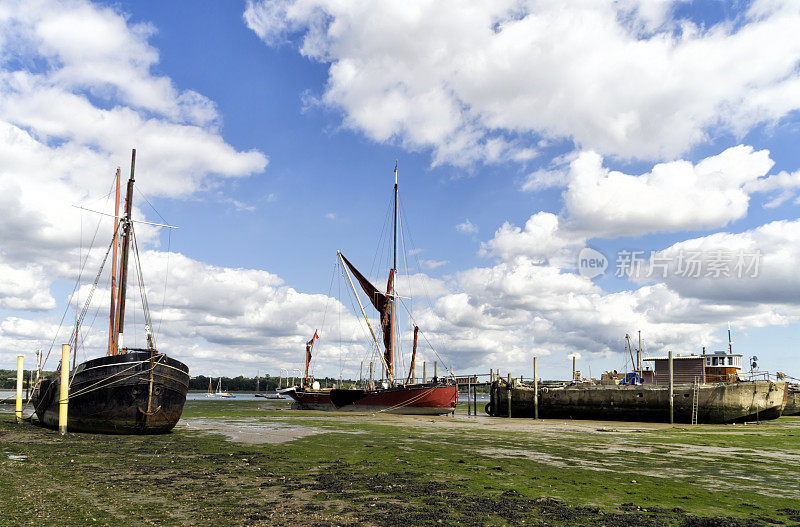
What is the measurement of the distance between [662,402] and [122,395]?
41.5 meters

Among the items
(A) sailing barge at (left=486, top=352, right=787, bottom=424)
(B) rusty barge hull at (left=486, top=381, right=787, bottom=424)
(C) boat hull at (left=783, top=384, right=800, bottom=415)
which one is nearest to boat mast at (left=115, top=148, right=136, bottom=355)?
(A) sailing barge at (left=486, top=352, right=787, bottom=424)

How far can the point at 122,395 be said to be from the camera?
27500mm

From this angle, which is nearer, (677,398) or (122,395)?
(122,395)

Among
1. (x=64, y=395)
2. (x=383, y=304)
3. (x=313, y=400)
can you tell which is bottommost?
(x=313, y=400)

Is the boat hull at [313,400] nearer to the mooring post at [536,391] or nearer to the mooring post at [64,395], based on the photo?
the mooring post at [536,391]

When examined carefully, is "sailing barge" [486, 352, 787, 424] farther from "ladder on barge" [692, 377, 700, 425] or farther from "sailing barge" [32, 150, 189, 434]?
"sailing barge" [32, 150, 189, 434]

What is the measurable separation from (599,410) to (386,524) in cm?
4578

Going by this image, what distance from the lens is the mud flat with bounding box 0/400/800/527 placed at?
11133 millimetres

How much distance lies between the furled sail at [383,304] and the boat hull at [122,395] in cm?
4074

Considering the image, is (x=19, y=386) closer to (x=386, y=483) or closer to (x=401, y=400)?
(x=386, y=483)

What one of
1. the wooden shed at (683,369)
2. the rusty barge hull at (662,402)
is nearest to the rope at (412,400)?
the rusty barge hull at (662,402)

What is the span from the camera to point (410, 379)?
2712 inches

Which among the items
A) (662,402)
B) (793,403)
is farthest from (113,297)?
(793,403)

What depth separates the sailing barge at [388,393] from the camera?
60.1 metres
